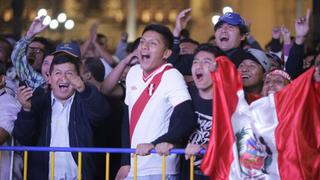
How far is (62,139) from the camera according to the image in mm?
8219

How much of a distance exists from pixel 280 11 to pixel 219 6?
95 cm

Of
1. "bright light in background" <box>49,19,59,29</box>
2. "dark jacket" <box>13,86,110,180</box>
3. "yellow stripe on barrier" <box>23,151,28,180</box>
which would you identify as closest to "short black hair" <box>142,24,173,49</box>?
"dark jacket" <box>13,86,110,180</box>

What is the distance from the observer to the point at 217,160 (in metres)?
7.21

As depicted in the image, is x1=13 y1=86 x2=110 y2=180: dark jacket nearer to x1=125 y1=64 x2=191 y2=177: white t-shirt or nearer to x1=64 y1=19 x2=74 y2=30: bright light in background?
x1=125 y1=64 x2=191 y2=177: white t-shirt

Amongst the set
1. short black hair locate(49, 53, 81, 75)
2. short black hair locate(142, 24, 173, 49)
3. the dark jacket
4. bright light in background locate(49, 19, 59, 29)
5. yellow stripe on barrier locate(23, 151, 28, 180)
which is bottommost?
yellow stripe on barrier locate(23, 151, 28, 180)

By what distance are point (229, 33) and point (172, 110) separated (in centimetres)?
142

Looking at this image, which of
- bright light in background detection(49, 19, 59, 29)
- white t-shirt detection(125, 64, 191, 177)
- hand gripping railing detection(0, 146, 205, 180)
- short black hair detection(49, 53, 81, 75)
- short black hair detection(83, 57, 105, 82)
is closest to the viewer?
hand gripping railing detection(0, 146, 205, 180)

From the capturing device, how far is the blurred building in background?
50.1ft

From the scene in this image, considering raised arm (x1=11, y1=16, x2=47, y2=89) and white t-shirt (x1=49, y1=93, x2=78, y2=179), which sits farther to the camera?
raised arm (x1=11, y1=16, x2=47, y2=89)

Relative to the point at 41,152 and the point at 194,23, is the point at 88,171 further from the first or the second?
the point at 194,23

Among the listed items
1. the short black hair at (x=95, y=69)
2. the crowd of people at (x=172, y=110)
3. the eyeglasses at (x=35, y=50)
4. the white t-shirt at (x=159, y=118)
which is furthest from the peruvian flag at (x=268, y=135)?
the eyeglasses at (x=35, y=50)

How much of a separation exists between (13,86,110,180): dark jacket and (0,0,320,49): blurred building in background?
6.81 metres

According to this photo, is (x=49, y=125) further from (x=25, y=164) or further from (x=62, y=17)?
(x=62, y=17)

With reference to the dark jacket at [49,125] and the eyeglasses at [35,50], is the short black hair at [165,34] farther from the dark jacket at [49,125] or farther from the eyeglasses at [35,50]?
the eyeglasses at [35,50]
